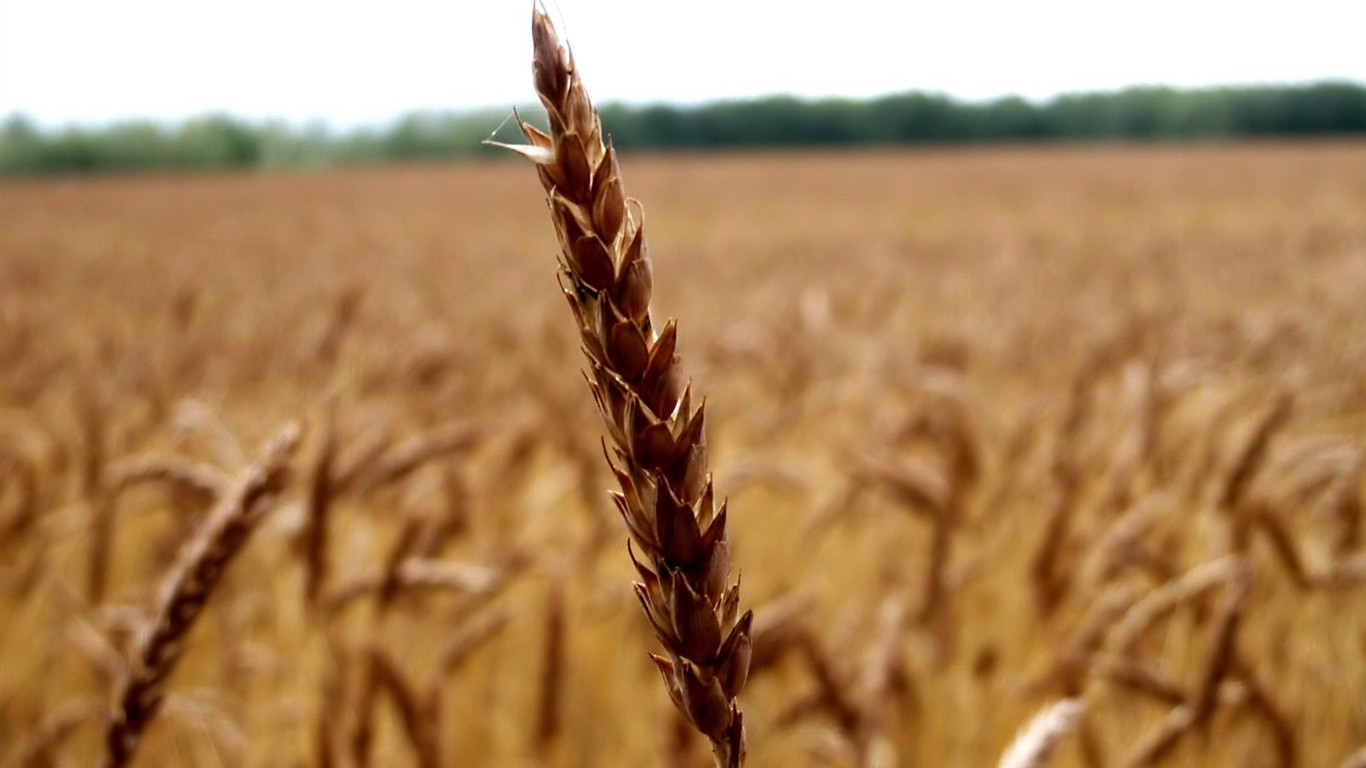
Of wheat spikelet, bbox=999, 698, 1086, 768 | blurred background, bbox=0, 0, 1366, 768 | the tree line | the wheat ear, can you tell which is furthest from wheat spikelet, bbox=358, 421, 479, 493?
the tree line

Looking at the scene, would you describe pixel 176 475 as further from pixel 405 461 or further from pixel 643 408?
pixel 643 408

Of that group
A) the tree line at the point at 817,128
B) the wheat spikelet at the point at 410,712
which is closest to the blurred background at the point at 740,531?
the wheat spikelet at the point at 410,712

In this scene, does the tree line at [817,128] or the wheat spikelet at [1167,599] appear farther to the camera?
the tree line at [817,128]

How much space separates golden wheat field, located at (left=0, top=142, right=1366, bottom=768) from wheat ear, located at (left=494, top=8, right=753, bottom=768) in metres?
0.02

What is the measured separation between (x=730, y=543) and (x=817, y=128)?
54.4m

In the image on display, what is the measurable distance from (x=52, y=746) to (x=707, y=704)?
4.09ft

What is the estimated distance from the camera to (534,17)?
341 mm

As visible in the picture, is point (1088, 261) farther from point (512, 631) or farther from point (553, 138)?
point (553, 138)

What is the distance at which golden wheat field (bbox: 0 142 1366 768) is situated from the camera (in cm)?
132

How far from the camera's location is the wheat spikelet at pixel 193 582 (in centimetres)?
66

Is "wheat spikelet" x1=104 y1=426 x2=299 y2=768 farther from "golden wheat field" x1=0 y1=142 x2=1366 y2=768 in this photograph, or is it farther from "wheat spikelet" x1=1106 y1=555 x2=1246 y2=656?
"wheat spikelet" x1=1106 y1=555 x2=1246 y2=656

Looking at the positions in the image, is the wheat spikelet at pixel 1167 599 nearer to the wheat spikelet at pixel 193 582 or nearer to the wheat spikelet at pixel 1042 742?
the wheat spikelet at pixel 1042 742

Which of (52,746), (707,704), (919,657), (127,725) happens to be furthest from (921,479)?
(707,704)

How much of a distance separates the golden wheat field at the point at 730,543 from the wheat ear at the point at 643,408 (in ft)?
0.05
